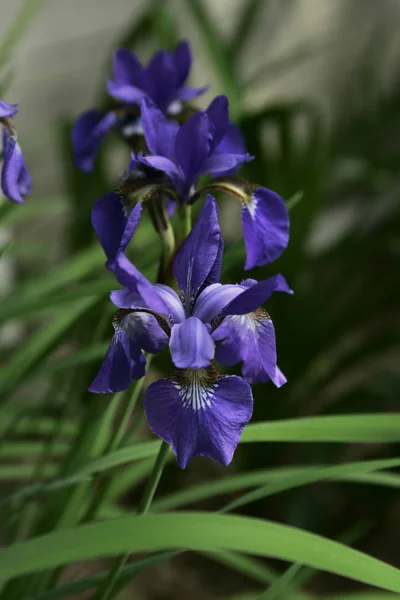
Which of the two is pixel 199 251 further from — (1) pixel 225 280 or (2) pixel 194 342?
(1) pixel 225 280

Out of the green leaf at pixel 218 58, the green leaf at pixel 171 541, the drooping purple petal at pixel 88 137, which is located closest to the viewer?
the green leaf at pixel 171 541

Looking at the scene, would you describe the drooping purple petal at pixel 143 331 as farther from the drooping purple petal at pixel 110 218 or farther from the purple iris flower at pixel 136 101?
the purple iris flower at pixel 136 101

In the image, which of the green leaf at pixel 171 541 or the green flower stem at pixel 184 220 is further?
the green flower stem at pixel 184 220

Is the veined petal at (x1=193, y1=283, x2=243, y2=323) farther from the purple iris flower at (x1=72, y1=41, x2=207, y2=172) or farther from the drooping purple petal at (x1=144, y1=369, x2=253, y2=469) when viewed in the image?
the purple iris flower at (x1=72, y1=41, x2=207, y2=172)

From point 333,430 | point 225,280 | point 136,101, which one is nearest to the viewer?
point 333,430

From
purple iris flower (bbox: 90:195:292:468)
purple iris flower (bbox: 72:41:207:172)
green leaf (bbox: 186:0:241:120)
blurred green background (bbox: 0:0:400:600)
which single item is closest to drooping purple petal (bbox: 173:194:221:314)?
purple iris flower (bbox: 90:195:292:468)

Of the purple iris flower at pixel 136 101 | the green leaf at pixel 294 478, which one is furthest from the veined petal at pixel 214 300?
the purple iris flower at pixel 136 101

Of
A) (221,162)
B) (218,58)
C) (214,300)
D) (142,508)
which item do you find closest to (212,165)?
(221,162)
